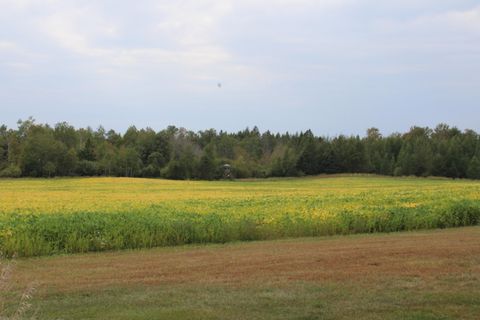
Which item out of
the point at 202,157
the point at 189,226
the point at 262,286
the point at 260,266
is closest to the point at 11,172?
the point at 202,157

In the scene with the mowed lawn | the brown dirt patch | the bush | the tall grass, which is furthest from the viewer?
the bush

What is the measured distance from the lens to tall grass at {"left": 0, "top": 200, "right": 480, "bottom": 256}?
56.1ft

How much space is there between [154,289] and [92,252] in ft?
28.0

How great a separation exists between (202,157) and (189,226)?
85597mm

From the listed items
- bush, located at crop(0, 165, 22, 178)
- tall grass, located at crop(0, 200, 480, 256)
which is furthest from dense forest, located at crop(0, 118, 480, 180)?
tall grass, located at crop(0, 200, 480, 256)

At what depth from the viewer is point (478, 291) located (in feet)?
27.2

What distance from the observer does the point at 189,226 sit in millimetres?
19438

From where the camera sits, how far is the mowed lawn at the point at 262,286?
24.1 ft

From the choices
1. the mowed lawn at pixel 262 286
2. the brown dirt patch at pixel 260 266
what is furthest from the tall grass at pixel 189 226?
the mowed lawn at pixel 262 286

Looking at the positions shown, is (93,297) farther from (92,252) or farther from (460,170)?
(460,170)

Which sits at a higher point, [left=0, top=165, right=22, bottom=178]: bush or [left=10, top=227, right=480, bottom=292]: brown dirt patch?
[left=0, top=165, right=22, bottom=178]: bush

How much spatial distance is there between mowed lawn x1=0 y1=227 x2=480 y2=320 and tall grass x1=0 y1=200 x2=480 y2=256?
10.3 feet

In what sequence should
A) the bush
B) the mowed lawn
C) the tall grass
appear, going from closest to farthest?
1. the mowed lawn
2. the tall grass
3. the bush

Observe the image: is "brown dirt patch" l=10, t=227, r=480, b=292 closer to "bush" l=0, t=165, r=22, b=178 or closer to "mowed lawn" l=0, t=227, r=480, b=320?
"mowed lawn" l=0, t=227, r=480, b=320
